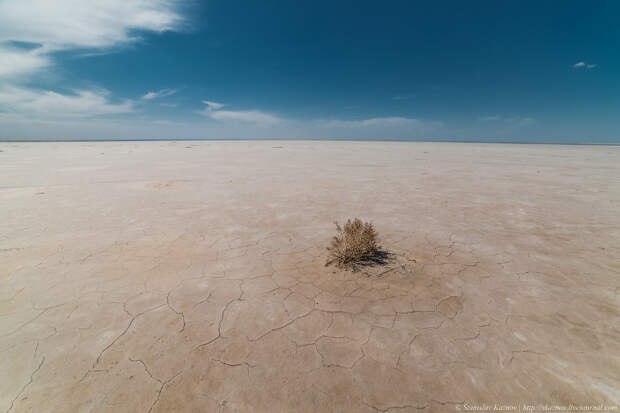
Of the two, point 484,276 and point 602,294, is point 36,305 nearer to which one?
point 484,276

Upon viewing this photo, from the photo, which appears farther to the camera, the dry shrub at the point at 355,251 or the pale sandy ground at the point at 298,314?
the dry shrub at the point at 355,251

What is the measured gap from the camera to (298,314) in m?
2.58

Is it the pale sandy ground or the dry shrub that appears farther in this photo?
the dry shrub

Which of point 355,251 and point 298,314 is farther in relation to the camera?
point 355,251

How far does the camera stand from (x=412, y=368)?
1.98 meters

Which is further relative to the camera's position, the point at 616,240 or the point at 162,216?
the point at 162,216

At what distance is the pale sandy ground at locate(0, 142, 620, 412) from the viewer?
1830 mm

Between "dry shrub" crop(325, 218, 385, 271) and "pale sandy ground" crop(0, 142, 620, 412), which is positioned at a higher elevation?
"dry shrub" crop(325, 218, 385, 271)

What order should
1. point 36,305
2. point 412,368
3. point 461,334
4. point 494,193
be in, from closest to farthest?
1. point 412,368
2. point 461,334
3. point 36,305
4. point 494,193

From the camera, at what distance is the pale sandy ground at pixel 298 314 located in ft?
6.00

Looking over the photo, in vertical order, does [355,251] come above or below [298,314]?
above

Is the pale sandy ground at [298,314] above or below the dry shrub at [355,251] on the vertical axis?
below

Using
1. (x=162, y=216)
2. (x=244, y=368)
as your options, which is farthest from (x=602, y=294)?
(x=162, y=216)

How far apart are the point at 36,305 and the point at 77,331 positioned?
86cm
